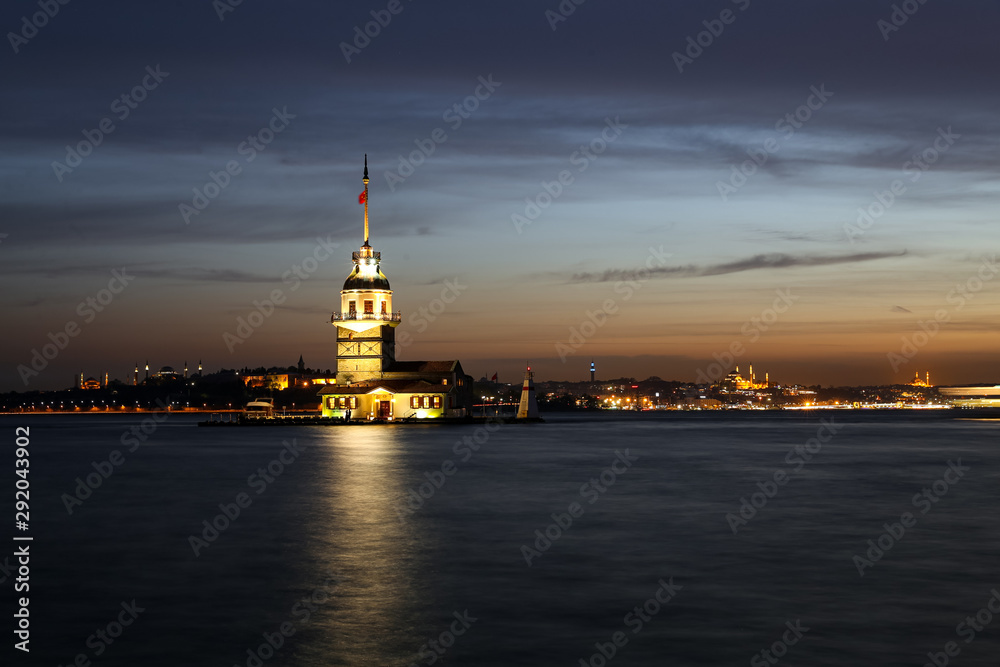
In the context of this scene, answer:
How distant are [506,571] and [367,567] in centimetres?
328

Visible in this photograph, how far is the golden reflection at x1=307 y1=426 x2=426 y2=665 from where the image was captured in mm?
16281

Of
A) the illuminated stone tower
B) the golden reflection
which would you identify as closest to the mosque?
the illuminated stone tower

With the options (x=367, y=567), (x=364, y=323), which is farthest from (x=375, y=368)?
(x=367, y=567)

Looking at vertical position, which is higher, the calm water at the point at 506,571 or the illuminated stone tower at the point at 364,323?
the illuminated stone tower at the point at 364,323

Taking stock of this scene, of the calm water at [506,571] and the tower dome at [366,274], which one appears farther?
the tower dome at [366,274]

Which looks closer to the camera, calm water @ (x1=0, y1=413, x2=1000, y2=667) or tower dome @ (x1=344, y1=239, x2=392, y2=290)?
calm water @ (x1=0, y1=413, x2=1000, y2=667)

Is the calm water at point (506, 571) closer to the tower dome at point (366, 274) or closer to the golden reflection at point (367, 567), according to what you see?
the golden reflection at point (367, 567)

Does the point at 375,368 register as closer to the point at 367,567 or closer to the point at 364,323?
the point at 364,323

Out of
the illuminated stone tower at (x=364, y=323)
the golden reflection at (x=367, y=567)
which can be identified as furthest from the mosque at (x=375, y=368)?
the golden reflection at (x=367, y=567)

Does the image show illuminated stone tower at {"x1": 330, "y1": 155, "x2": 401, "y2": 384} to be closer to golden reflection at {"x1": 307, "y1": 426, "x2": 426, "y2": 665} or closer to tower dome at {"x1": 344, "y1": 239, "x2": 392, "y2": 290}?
tower dome at {"x1": 344, "y1": 239, "x2": 392, "y2": 290}

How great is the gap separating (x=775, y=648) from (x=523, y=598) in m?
5.48

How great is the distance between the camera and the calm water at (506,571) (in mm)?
16266

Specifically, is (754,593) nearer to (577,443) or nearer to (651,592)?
(651,592)

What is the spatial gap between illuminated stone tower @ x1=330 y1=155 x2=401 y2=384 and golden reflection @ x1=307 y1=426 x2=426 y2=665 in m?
65.3
